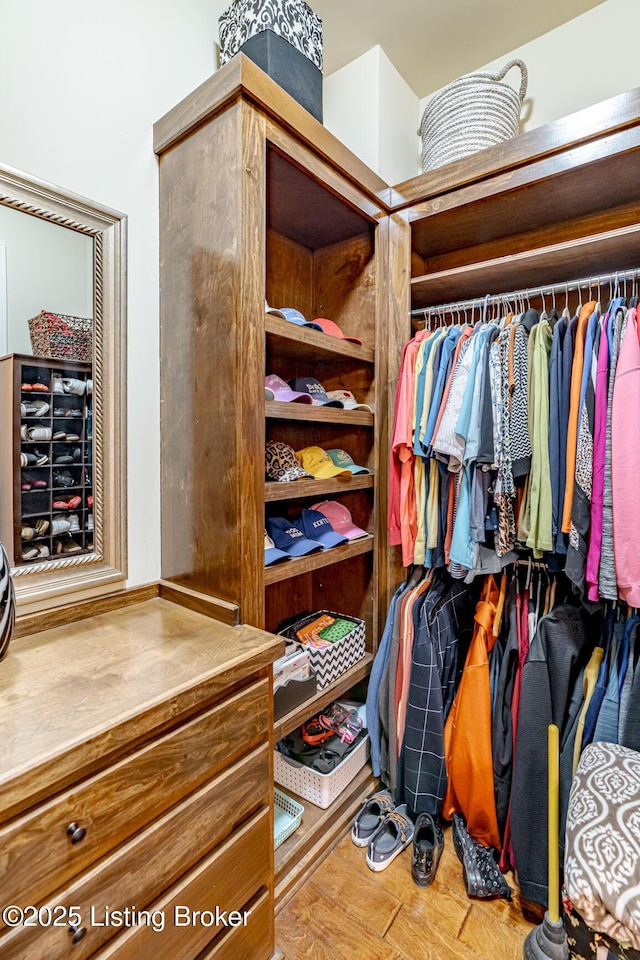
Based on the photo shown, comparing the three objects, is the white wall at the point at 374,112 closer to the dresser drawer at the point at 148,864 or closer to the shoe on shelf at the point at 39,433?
the shoe on shelf at the point at 39,433

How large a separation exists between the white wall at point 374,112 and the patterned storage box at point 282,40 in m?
0.37

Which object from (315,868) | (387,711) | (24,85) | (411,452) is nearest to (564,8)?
(411,452)

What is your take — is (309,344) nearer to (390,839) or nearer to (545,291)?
(545,291)

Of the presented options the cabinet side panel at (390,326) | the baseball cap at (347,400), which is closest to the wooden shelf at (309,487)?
the cabinet side panel at (390,326)

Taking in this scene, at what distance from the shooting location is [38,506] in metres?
1.18

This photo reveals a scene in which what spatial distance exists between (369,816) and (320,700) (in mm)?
496

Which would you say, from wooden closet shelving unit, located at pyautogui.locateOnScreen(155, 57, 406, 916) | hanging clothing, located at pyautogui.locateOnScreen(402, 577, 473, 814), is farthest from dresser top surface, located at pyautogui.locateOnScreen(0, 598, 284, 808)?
hanging clothing, located at pyautogui.locateOnScreen(402, 577, 473, 814)

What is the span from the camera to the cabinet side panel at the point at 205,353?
1.22 m

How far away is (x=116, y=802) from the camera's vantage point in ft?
2.67

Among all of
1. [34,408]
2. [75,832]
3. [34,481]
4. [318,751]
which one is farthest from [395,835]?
[34,408]

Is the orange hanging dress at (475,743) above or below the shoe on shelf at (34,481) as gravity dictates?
below

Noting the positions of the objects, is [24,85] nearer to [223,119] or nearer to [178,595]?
[223,119]

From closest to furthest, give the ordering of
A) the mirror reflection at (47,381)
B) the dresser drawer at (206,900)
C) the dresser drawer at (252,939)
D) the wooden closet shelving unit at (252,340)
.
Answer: the dresser drawer at (206,900) < the dresser drawer at (252,939) < the mirror reflection at (47,381) < the wooden closet shelving unit at (252,340)

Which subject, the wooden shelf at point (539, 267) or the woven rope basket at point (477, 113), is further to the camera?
the woven rope basket at point (477, 113)
